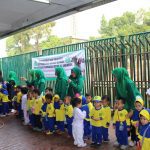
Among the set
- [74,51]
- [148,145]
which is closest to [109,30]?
[74,51]

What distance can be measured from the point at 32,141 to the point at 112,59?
3459 mm

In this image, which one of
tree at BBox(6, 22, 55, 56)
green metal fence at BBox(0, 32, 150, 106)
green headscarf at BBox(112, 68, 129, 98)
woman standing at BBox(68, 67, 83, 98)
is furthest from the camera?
tree at BBox(6, 22, 55, 56)

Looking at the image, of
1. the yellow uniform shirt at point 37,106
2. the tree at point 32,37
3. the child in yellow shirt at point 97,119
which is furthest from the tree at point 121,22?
the child in yellow shirt at point 97,119

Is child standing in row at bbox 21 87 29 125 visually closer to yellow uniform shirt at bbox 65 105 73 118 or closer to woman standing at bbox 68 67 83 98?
woman standing at bbox 68 67 83 98

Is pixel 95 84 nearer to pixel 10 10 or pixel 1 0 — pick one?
pixel 10 10

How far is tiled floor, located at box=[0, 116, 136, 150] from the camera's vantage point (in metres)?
5.28

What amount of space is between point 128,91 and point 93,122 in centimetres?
97

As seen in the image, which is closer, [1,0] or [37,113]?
[1,0]

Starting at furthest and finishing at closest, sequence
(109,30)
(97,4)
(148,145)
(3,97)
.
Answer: (109,30)
(3,97)
(97,4)
(148,145)

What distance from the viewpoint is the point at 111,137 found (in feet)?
19.0

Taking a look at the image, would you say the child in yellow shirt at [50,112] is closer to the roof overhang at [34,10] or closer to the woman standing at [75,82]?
the woman standing at [75,82]

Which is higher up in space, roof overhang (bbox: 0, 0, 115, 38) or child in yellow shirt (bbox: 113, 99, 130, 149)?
roof overhang (bbox: 0, 0, 115, 38)

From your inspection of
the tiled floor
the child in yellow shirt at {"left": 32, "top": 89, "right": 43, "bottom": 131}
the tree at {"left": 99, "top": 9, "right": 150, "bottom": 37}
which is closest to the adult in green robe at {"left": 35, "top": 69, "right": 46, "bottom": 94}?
the child in yellow shirt at {"left": 32, "top": 89, "right": 43, "bottom": 131}

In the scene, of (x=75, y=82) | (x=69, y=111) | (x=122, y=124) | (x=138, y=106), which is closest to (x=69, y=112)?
(x=69, y=111)
